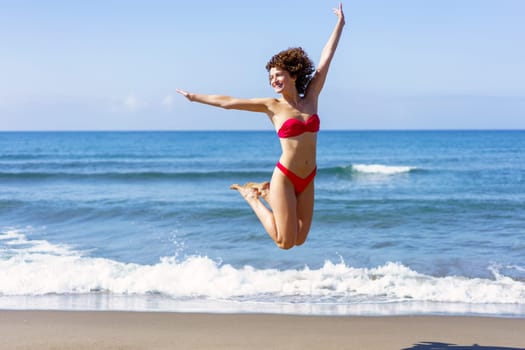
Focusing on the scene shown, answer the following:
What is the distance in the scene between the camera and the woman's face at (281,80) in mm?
6258

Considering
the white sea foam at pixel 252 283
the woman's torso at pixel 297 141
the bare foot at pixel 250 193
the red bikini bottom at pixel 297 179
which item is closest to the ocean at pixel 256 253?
the white sea foam at pixel 252 283

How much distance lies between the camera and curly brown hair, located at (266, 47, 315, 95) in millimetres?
6230

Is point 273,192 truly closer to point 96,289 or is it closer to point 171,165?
point 96,289

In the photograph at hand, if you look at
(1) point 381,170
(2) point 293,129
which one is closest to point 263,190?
(2) point 293,129

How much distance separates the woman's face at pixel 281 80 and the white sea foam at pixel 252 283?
335cm

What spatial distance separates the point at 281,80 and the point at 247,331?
2.74 m

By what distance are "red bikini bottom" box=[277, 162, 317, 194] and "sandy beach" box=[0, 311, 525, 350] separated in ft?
5.16

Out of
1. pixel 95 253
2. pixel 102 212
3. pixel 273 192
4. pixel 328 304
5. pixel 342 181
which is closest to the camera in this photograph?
pixel 273 192

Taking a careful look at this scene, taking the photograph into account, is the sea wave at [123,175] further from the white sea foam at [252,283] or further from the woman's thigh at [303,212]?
the woman's thigh at [303,212]

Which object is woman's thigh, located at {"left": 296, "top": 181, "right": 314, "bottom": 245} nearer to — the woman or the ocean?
the woman

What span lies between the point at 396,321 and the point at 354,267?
3.37 m

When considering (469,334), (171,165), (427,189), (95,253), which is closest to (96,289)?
(95,253)

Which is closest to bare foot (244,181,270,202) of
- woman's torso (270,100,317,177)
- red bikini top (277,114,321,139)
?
woman's torso (270,100,317,177)

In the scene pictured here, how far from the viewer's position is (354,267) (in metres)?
10.6
